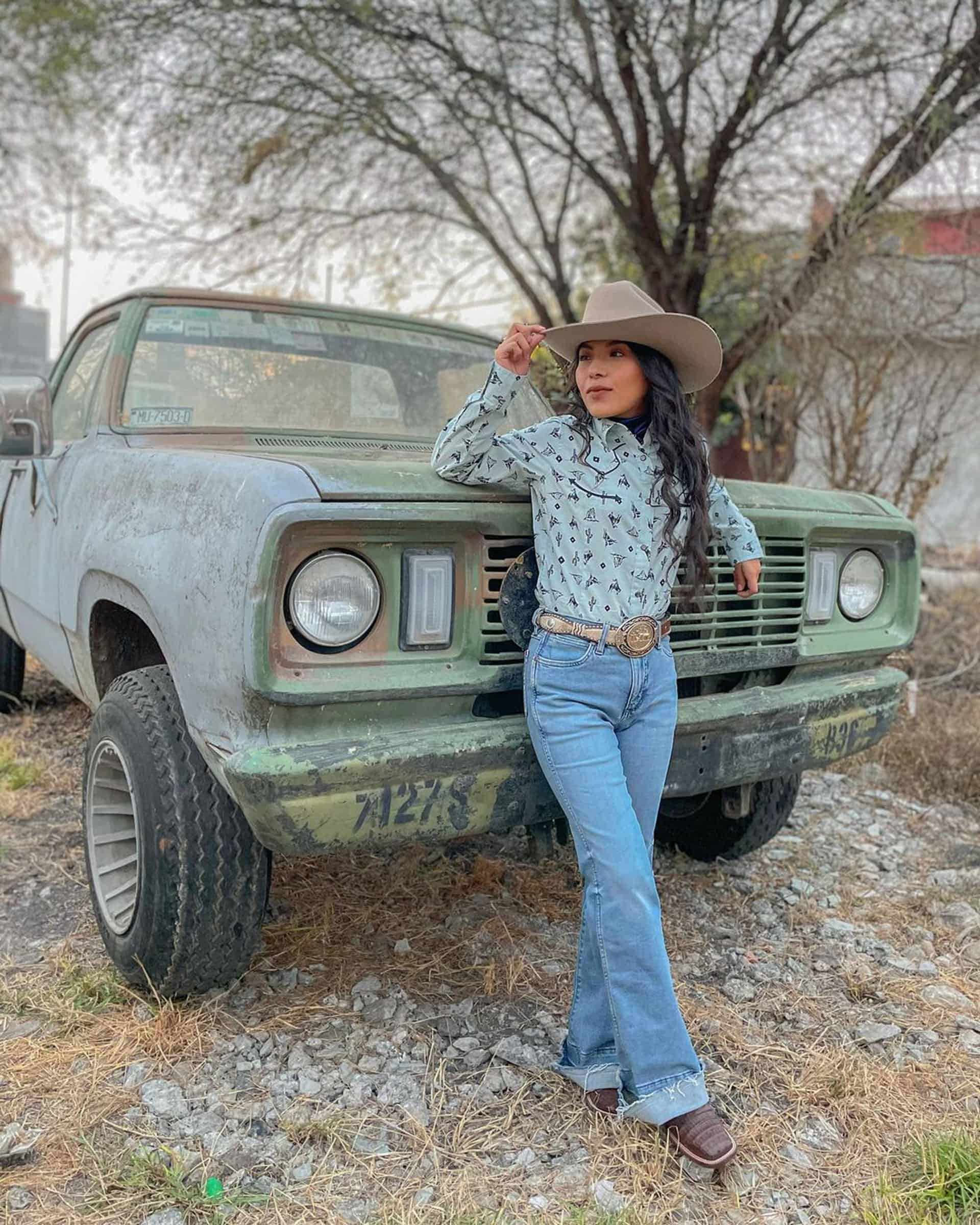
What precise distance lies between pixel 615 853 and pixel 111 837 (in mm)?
1237

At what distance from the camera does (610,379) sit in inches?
88.0

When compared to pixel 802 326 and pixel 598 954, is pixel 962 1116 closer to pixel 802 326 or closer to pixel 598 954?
pixel 598 954

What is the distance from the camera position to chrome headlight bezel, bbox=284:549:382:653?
2.02m

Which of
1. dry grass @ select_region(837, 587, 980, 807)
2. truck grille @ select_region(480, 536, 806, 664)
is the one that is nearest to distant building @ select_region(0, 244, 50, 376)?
dry grass @ select_region(837, 587, 980, 807)

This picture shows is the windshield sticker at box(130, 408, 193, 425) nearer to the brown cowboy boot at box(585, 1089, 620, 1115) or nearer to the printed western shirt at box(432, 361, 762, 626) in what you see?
the printed western shirt at box(432, 361, 762, 626)

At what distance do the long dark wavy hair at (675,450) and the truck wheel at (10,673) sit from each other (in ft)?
10.9

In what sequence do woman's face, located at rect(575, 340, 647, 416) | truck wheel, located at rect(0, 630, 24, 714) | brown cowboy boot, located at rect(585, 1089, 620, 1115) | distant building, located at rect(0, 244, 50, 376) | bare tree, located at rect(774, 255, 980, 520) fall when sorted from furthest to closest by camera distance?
distant building, located at rect(0, 244, 50, 376), bare tree, located at rect(774, 255, 980, 520), truck wheel, located at rect(0, 630, 24, 714), woman's face, located at rect(575, 340, 647, 416), brown cowboy boot, located at rect(585, 1089, 620, 1115)

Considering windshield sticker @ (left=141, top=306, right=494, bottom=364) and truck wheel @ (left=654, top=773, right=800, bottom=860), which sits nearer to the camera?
windshield sticker @ (left=141, top=306, right=494, bottom=364)

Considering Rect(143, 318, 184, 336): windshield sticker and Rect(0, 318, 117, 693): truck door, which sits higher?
Rect(143, 318, 184, 336): windshield sticker

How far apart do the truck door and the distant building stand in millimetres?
12263

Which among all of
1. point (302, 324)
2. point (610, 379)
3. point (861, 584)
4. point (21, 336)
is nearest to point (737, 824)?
point (861, 584)

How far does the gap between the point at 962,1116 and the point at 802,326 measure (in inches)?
203

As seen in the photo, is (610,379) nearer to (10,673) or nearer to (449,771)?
(449,771)

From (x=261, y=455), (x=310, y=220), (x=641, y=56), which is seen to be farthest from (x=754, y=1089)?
(x=310, y=220)
